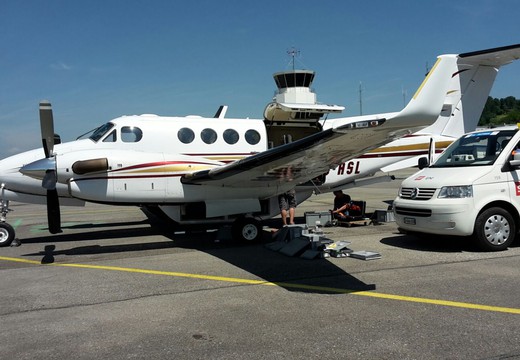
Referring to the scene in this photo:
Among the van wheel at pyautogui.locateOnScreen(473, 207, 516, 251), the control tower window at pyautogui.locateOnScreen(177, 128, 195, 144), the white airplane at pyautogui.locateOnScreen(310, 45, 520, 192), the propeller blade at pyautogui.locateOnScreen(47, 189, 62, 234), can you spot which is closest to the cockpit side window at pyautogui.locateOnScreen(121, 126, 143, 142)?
the control tower window at pyautogui.locateOnScreen(177, 128, 195, 144)

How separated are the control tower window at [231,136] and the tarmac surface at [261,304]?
11.3 ft

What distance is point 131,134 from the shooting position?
395 inches

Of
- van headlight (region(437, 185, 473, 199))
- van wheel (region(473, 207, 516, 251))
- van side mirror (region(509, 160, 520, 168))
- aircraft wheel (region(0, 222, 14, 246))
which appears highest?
van side mirror (region(509, 160, 520, 168))

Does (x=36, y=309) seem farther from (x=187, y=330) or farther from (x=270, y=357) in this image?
(x=270, y=357)

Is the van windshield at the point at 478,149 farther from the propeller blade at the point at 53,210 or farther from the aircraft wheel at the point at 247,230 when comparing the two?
the propeller blade at the point at 53,210

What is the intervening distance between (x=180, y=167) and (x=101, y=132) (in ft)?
8.31

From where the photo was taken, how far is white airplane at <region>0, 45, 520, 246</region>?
7746mm

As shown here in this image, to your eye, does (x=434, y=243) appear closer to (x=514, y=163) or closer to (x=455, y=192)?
(x=455, y=192)

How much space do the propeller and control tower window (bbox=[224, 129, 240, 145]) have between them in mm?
4140

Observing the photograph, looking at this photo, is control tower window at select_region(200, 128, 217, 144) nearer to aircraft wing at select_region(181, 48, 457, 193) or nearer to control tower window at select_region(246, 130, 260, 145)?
control tower window at select_region(246, 130, 260, 145)

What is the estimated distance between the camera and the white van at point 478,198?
7.16 m

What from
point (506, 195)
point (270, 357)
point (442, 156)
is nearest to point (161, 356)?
point (270, 357)

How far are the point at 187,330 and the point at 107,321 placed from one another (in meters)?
0.99

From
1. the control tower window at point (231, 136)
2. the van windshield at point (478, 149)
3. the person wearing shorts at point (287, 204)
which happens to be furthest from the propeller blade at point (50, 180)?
the van windshield at point (478, 149)
